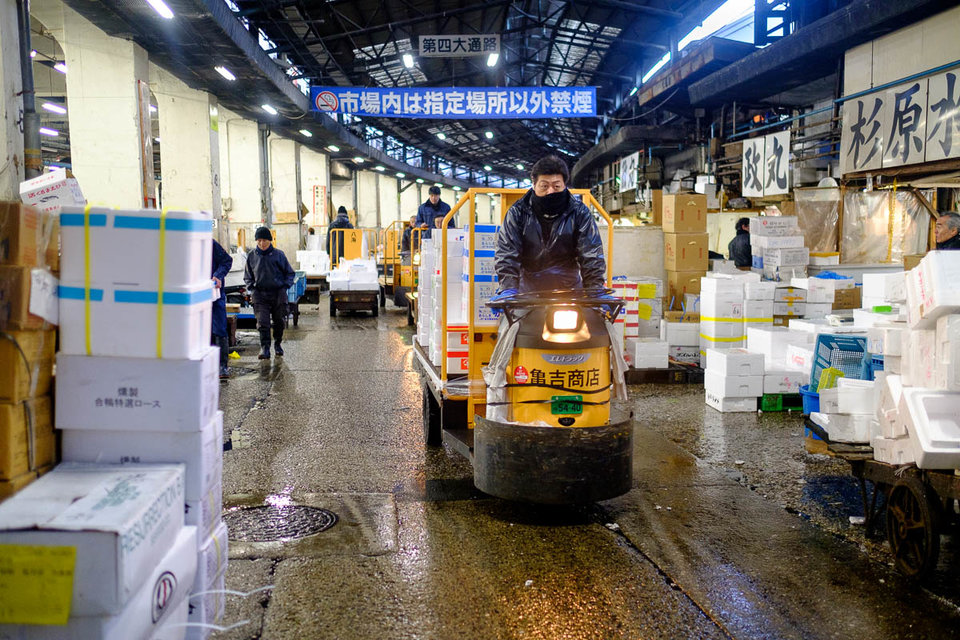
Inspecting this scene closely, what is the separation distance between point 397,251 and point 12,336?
→ 60.9 ft

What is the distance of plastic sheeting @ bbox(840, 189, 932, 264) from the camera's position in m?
12.0

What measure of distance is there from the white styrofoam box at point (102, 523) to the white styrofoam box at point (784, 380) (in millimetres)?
6796

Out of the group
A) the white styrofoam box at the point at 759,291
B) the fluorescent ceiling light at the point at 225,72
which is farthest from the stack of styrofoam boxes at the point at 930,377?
the fluorescent ceiling light at the point at 225,72

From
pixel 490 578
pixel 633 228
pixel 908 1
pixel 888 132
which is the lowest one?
pixel 490 578

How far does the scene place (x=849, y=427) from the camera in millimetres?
4680

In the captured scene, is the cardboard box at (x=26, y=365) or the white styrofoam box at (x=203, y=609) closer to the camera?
the cardboard box at (x=26, y=365)

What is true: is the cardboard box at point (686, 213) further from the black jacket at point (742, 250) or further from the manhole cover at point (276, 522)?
the manhole cover at point (276, 522)

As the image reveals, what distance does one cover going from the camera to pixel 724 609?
3.53m

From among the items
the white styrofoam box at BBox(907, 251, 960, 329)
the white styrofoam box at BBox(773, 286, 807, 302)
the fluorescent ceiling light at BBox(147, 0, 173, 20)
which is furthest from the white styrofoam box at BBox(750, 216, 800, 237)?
the fluorescent ceiling light at BBox(147, 0, 173, 20)

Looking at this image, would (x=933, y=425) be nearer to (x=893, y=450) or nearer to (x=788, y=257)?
(x=893, y=450)

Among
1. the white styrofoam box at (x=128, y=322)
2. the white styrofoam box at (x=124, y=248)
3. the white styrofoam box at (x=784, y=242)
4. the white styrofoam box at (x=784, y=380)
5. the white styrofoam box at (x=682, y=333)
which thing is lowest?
the white styrofoam box at (x=784, y=380)

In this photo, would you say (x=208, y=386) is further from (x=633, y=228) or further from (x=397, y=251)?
(x=397, y=251)

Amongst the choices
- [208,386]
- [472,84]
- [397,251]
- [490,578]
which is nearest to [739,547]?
[490,578]

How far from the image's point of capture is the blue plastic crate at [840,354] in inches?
253
